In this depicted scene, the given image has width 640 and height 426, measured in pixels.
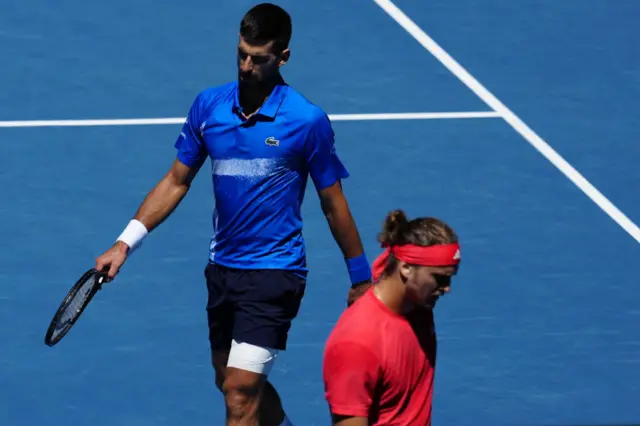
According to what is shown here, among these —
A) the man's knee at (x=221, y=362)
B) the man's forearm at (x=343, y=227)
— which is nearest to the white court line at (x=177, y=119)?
the man's knee at (x=221, y=362)

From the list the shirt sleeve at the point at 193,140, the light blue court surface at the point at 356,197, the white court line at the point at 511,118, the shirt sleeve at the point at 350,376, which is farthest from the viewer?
the white court line at the point at 511,118

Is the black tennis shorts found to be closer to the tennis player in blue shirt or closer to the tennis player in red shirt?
the tennis player in blue shirt

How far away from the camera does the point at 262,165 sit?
23.4ft

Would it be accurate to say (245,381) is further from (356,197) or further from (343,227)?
(356,197)

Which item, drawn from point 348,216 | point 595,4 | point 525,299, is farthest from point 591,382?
point 595,4

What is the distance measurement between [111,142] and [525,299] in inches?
140

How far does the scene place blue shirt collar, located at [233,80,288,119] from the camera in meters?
7.12

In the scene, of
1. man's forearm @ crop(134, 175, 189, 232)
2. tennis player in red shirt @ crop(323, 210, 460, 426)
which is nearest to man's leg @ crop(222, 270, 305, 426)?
man's forearm @ crop(134, 175, 189, 232)

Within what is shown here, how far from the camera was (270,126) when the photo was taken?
7.12 meters

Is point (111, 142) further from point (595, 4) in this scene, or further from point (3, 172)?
point (595, 4)

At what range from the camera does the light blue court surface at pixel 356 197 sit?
8.82 meters

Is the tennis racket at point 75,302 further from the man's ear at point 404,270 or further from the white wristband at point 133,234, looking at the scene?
the man's ear at point 404,270

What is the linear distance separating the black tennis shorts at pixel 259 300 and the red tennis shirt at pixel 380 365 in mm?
1562

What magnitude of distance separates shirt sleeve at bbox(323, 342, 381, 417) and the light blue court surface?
122 inches
